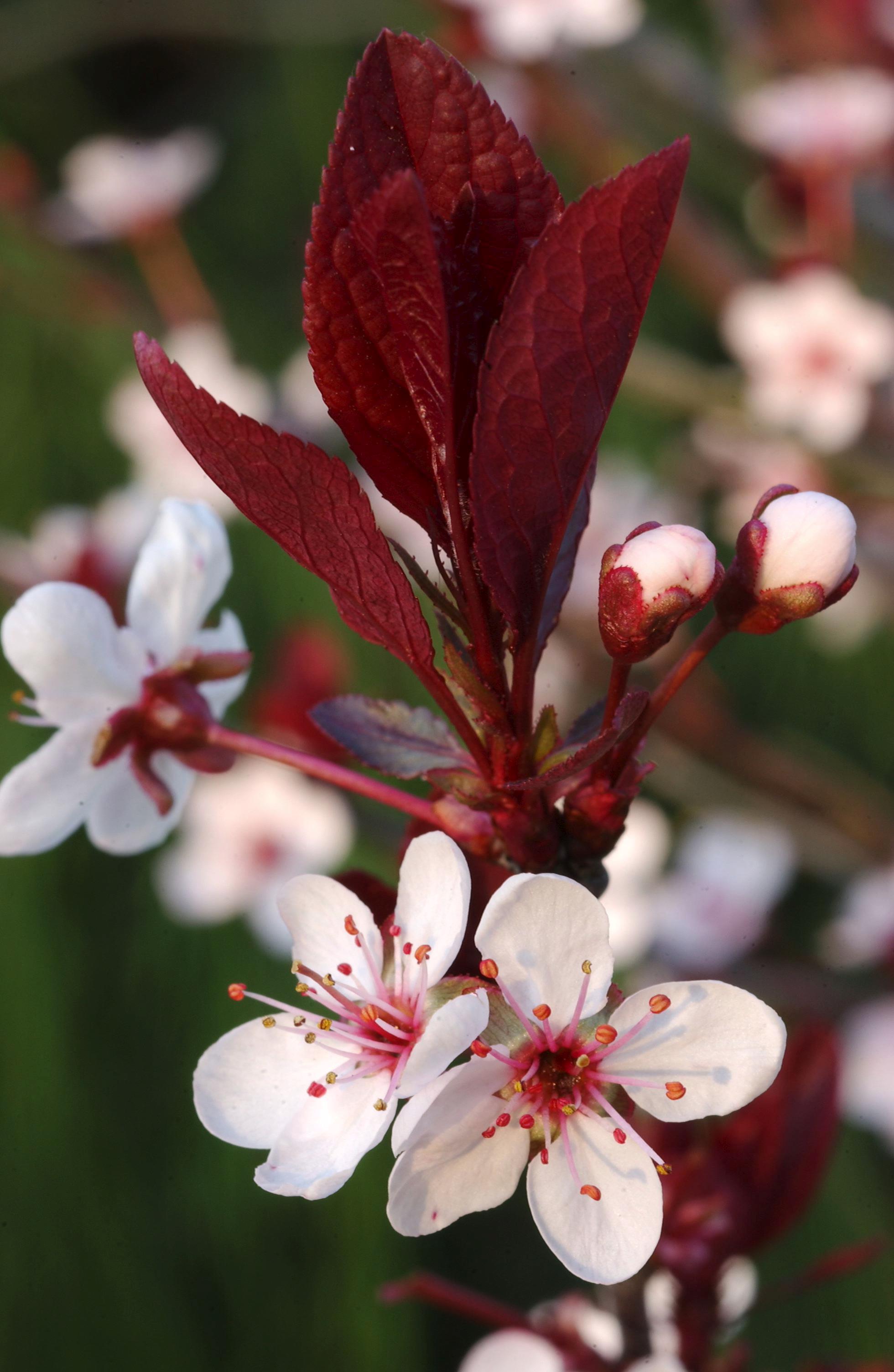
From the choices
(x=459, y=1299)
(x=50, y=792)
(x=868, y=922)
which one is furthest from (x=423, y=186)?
(x=868, y=922)

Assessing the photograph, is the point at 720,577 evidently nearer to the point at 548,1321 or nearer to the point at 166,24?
the point at 548,1321

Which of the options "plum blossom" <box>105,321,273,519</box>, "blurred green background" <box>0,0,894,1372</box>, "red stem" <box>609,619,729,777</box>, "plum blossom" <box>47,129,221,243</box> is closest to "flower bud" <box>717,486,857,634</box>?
"red stem" <box>609,619,729,777</box>

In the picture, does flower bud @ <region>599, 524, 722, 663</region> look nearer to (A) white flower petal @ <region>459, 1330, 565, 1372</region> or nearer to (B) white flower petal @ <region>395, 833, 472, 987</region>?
(B) white flower petal @ <region>395, 833, 472, 987</region>

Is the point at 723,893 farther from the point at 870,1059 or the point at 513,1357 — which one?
the point at 513,1357

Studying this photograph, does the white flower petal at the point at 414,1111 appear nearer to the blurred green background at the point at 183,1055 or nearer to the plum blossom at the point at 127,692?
the plum blossom at the point at 127,692

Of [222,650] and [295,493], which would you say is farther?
[222,650]

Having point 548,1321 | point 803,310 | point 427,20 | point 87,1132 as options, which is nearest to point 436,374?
point 548,1321

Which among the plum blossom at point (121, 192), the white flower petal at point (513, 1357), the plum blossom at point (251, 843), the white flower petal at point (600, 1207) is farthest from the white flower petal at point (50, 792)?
the plum blossom at point (121, 192)
